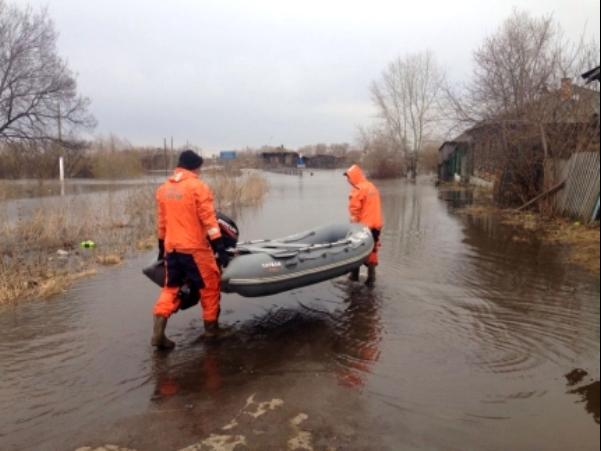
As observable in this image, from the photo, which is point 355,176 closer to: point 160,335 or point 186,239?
point 186,239

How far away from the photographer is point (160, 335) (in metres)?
4.58

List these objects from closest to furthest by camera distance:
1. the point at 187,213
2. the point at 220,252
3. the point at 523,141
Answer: the point at 187,213 → the point at 220,252 → the point at 523,141

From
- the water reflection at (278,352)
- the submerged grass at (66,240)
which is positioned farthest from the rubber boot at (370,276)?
the submerged grass at (66,240)

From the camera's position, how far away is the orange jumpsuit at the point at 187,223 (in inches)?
178

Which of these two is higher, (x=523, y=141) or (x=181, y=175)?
(x=523, y=141)

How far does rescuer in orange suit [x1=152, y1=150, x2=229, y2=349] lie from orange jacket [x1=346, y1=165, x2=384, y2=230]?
2652 mm

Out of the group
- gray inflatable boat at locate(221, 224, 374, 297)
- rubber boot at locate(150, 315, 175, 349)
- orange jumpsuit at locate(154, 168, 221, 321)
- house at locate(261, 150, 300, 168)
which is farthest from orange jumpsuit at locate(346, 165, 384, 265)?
house at locate(261, 150, 300, 168)

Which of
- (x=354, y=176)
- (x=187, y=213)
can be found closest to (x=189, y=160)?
(x=187, y=213)

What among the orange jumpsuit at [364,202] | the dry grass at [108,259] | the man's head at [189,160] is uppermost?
the man's head at [189,160]

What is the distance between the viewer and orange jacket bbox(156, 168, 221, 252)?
14.8 feet

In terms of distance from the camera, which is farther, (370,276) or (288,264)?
(370,276)

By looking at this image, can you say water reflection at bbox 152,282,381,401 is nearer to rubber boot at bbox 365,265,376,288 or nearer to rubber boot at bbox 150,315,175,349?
rubber boot at bbox 150,315,175,349

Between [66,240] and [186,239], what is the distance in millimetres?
7336

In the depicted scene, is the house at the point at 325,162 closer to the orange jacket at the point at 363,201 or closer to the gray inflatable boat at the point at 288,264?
the orange jacket at the point at 363,201
